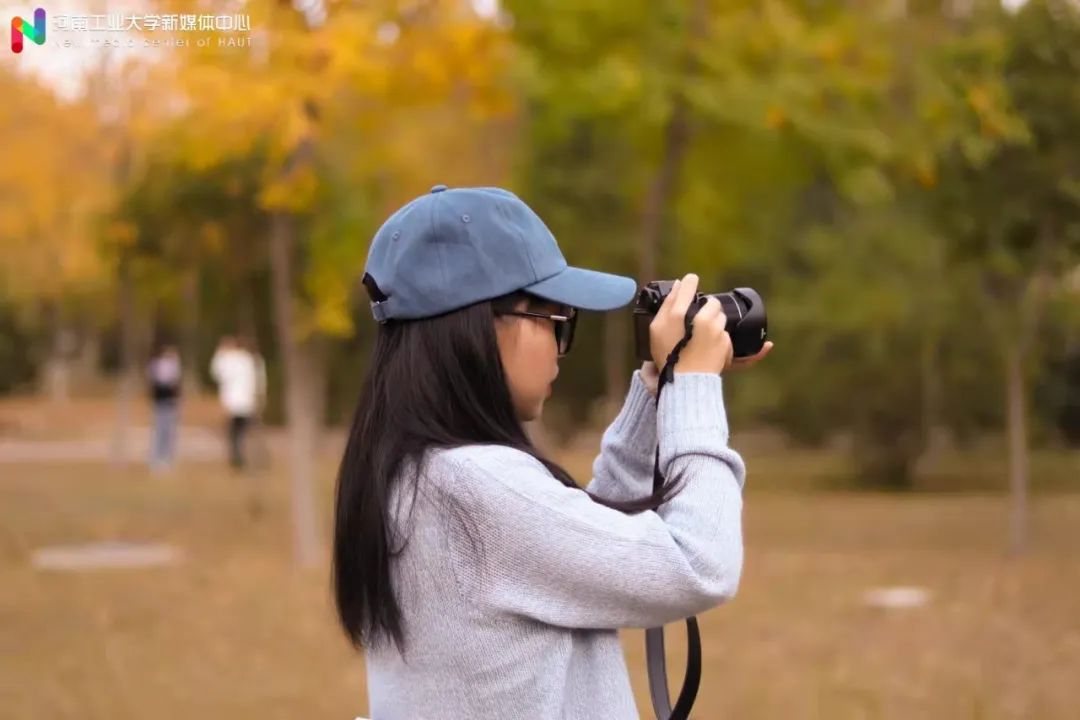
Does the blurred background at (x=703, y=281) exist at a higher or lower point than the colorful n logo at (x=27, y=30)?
lower

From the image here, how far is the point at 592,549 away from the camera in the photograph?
170 centimetres

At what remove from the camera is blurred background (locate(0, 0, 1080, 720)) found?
726 centimetres

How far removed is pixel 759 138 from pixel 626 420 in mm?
11232

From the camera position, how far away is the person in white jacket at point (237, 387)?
17.4 metres

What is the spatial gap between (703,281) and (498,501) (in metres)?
20.2

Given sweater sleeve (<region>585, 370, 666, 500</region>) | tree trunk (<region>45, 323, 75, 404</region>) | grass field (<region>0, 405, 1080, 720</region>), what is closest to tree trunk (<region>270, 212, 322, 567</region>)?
grass field (<region>0, 405, 1080, 720</region>)

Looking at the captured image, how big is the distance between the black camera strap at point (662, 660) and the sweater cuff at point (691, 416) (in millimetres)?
24

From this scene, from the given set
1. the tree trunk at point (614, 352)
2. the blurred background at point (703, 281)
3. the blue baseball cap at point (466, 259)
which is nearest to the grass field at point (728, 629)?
the blurred background at point (703, 281)

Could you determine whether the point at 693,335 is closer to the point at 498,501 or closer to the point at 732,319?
the point at 732,319

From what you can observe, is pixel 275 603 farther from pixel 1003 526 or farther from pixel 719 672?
pixel 1003 526

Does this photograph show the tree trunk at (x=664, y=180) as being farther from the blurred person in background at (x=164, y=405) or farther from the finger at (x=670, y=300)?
the finger at (x=670, y=300)

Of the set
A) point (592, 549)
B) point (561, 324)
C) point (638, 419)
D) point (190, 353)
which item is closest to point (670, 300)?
point (561, 324)

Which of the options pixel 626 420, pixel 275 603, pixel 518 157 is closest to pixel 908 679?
pixel 275 603

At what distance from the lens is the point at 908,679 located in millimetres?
6508
